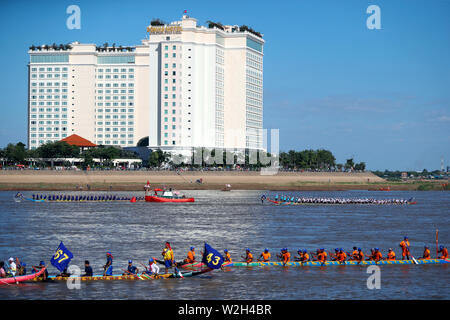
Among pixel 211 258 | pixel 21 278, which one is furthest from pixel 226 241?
pixel 21 278

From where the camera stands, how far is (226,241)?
63.7 m

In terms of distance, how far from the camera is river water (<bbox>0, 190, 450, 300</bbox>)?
4056cm

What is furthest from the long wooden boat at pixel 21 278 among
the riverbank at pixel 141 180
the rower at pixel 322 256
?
the riverbank at pixel 141 180

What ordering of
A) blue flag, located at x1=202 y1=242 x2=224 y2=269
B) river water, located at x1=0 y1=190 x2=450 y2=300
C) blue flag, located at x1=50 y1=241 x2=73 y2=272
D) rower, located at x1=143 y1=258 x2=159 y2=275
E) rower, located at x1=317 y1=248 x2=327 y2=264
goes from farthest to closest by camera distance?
rower, located at x1=317 y1=248 x2=327 y2=264 < rower, located at x1=143 y1=258 x2=159 y2=275 < blue flag, located at x1=202 y1=242 x2=224 y2=269 < blue flag, located at x1=50 y1=241 x2=73 y2=272 < river water, located at x1=0 y1=190 x2=450 y2=300

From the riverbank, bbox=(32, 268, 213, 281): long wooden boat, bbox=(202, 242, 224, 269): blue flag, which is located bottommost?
bbox=(32, 268, 213, 281): long wooden boat

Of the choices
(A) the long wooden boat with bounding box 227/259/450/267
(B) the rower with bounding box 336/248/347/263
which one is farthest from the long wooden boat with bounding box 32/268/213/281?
(B) the rower with bounding box 336/248/347/263

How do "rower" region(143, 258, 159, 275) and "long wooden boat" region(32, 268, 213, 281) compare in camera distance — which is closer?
"long wooden boat" region(32, 268, 213, 281)

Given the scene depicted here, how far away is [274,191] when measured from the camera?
18250cm

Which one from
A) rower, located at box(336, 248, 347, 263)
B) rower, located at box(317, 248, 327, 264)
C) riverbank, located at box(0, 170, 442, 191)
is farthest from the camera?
riverbank, located at box(0, 170, 442, 191)

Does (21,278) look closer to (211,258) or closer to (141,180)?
(211,258)

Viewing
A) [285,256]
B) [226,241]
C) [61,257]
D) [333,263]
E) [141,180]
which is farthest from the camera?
[141,180]

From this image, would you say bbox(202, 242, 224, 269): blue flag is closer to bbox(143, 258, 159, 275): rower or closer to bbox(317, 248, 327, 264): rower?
bbox(143, 258, 159, 275): rower

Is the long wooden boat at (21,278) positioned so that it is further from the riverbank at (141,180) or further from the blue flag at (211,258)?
the riverbank at (141,180)

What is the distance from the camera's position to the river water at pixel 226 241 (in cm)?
4056
